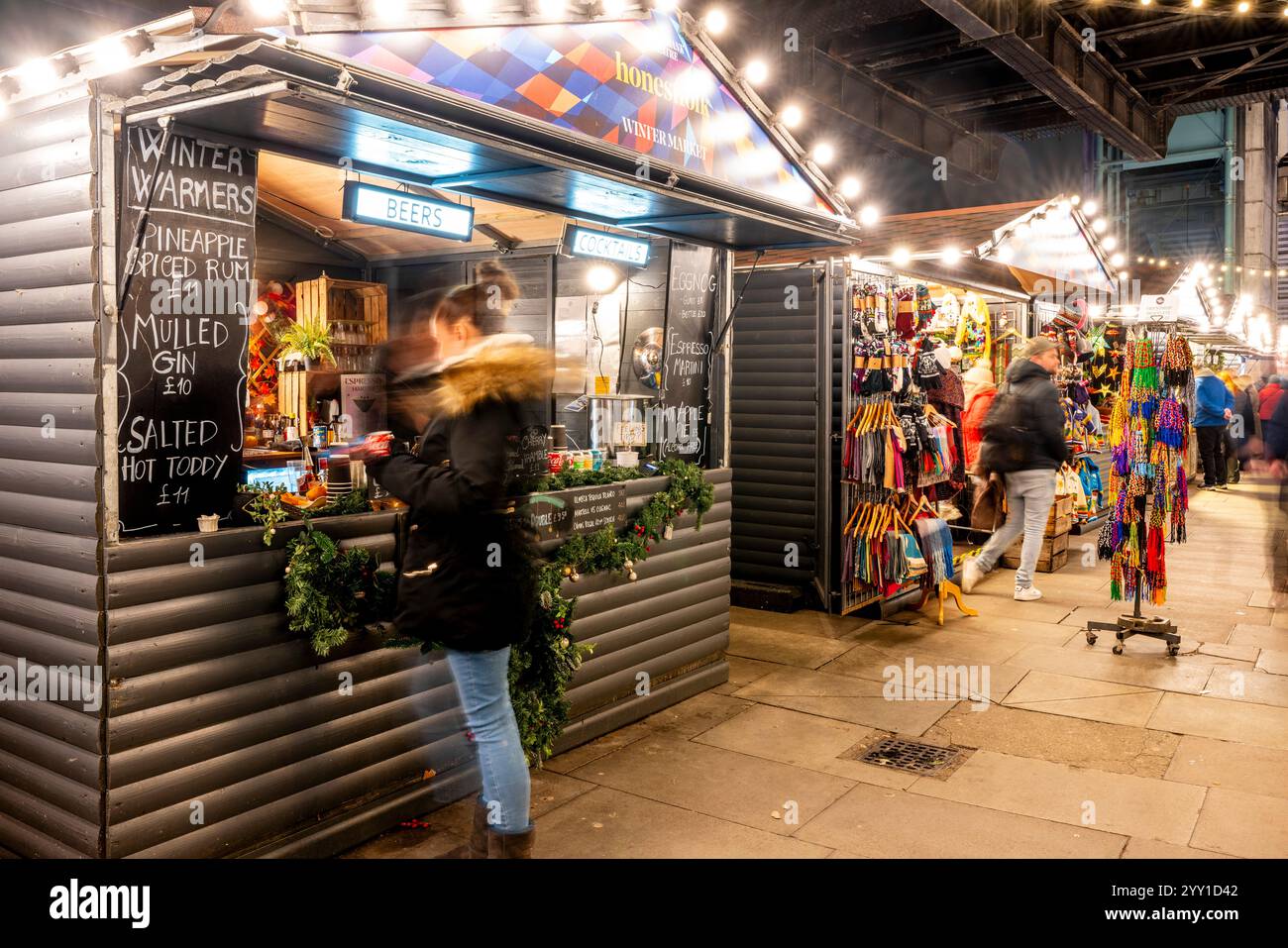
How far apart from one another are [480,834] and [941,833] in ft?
6.58

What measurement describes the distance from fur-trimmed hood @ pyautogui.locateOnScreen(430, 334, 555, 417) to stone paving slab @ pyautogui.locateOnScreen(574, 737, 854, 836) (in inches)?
86.0

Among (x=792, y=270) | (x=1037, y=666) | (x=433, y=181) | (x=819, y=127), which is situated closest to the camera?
(x=433, y=181)

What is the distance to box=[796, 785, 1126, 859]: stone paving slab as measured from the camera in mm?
4188

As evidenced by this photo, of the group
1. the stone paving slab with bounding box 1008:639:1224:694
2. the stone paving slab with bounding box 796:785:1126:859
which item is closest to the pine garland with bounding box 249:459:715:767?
the stone paving slab with bounding box 796:785:1126:859

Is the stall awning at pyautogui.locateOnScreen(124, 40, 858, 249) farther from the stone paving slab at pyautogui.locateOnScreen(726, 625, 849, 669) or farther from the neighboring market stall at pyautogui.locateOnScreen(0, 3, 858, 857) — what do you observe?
the stone paving slab at pyautogui.locateOnScreen(726, 625, 849, 669)

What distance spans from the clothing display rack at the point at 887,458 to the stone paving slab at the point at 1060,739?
86.5 inches

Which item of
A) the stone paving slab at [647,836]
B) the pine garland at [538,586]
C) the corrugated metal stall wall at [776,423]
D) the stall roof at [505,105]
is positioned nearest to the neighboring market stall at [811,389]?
the corrugated metal stall wall at [776,423]

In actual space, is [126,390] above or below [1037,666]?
above

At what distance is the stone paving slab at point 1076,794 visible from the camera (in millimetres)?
4465

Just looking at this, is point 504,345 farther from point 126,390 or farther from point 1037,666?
point 1037,666

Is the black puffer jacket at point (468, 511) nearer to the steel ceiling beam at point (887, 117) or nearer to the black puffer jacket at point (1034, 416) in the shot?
the black puffer jacket at point (1034, 416)

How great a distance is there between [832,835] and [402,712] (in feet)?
6.23
